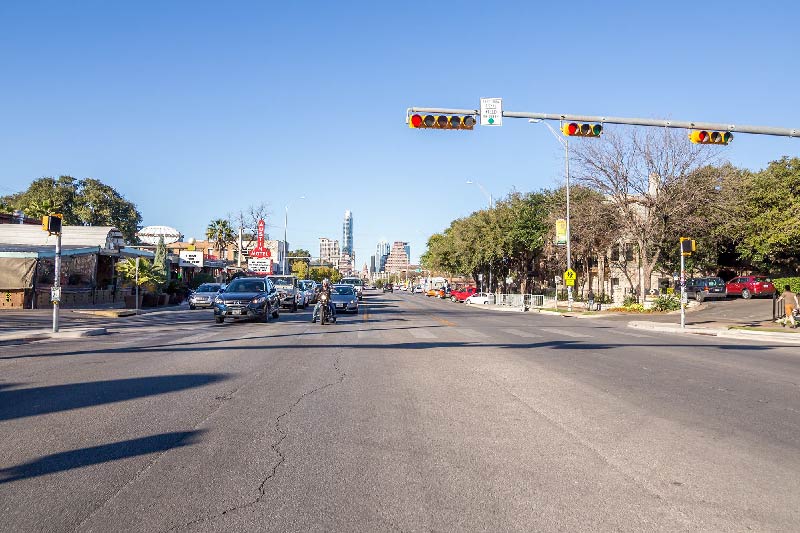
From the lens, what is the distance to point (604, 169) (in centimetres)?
4059

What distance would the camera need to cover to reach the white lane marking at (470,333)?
2034 centimetres

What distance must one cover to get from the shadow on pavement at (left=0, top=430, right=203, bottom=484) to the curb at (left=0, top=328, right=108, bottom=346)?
12.8m

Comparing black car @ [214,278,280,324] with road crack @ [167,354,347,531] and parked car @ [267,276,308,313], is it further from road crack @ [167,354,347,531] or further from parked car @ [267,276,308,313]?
road crack @ [167,354,347,531]

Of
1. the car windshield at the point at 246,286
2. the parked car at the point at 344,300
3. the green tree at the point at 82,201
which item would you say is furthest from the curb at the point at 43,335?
the green tree at the point at 82,201

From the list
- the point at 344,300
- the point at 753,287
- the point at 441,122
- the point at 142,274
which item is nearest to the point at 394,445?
the point at 441,122

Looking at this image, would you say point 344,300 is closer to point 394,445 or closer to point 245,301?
point 245,301

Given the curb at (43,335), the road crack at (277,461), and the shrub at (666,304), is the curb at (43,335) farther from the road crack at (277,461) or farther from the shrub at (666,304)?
the shrub at (666,304)

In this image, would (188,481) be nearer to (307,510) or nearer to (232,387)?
(307,510)

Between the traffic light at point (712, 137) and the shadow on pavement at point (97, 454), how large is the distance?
15.8 meters

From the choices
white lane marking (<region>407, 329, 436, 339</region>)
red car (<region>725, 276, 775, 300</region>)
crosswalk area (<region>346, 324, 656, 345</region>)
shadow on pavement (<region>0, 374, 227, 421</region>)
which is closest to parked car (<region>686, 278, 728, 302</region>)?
red car (<region>725, 276, 775, 300</region>)

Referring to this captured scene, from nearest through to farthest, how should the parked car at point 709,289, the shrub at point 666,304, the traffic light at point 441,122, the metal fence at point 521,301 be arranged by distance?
the traffic light at point 441,122
the shrub at point 666,304
the parked car at point 709,289
the metal fence at point 521,301

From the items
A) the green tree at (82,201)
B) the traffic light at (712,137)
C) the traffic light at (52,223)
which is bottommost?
the traffic light at (52,223)

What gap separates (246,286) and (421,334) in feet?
29.8

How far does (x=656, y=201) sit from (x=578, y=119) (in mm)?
24951
